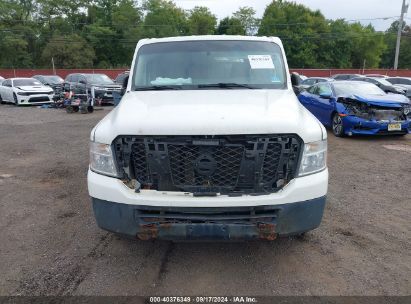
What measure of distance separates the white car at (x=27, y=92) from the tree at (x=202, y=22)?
5411 centimetres

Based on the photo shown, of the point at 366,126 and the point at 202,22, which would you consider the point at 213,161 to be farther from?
the point at 202,22

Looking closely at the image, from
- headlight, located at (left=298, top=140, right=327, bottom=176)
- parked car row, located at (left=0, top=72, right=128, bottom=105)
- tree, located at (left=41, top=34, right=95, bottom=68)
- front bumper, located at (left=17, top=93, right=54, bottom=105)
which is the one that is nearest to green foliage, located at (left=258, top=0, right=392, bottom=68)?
tree, located at (left=41, top=34, right=95, bottom=68)

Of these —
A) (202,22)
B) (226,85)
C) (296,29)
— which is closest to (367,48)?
(296,29)

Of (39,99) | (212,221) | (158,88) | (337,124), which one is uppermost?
(158,88)

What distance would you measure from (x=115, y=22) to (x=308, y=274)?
239ft

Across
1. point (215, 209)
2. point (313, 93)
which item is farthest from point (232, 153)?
point (313, 93)

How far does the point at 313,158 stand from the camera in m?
3.42

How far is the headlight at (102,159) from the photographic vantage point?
3.41 metres

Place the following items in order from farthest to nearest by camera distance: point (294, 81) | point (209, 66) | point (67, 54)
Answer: point (67, 54) → point (294, 81) → point (209, 66)

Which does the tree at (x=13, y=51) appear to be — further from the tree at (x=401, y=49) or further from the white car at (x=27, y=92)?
the tree at (x=401, y=49)

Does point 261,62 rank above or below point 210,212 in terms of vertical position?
above

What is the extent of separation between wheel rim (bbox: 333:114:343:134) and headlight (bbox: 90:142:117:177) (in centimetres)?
815

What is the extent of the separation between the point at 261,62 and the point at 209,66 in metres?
0.62

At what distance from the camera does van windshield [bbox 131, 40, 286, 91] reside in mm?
4586
